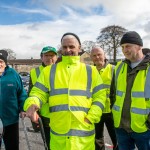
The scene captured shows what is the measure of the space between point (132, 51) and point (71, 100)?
100cm

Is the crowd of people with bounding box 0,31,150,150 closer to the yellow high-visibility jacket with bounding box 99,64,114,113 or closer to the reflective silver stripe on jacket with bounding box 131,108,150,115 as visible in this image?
the reflective silver stripe on jacket with bounding box 131,108,150,115

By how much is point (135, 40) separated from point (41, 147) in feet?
12.0

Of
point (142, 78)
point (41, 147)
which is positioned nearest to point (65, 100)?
point (142, 78)

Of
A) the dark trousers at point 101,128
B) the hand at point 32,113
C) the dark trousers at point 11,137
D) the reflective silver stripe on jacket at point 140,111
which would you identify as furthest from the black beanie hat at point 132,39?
the dark trousers at point 11,137

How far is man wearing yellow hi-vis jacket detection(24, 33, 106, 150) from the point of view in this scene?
10.8 feet

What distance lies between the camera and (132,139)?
3.84 metres

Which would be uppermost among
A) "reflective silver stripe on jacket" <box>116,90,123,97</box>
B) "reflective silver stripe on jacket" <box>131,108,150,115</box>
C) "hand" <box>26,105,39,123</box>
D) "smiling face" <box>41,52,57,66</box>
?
"smiling face" <box>41,52,57,66</box>

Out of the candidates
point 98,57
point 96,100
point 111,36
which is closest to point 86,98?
point 96,100

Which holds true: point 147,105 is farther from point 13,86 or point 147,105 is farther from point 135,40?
point 13,86

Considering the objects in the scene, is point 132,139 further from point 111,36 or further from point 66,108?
point 111,36

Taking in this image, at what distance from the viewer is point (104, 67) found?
16.1ft

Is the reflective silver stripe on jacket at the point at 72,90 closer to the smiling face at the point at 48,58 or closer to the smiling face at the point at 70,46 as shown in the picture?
the smiling face at the point at 70,46

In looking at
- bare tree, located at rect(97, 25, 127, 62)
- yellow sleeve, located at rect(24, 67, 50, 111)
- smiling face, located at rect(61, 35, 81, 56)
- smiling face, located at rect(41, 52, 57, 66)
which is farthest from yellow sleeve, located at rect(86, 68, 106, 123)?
bare tree, located at rect(97, 25, 127, 62)

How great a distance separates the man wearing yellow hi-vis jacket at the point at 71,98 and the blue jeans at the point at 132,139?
0.59 meters
